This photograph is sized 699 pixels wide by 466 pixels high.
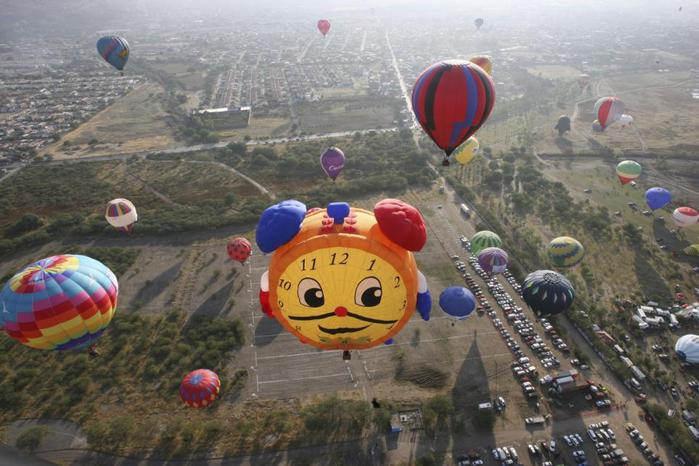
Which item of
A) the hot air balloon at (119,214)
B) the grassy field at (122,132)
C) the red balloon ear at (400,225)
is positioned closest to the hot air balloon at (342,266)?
the red balloon ear at (400,225)

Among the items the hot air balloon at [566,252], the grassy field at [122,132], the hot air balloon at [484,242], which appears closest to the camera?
the hot air balloon at [566,252]

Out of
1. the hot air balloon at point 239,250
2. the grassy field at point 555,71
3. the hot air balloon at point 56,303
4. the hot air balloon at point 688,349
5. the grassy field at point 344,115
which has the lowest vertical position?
the grassy field at point 555,71

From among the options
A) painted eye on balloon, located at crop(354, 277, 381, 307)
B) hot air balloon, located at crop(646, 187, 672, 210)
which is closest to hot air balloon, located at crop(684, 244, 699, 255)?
hot air balloon, located at crop(646, 187, 672, 210)

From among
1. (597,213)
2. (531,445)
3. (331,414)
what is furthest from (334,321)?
(597,213)

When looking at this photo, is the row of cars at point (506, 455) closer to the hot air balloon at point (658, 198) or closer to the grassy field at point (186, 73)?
the hot air balloon at point (658, 198)

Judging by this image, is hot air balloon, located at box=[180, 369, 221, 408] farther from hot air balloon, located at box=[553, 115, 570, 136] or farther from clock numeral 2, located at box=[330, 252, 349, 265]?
hot air balloon, located at box=[553, 115, 570, 136]
